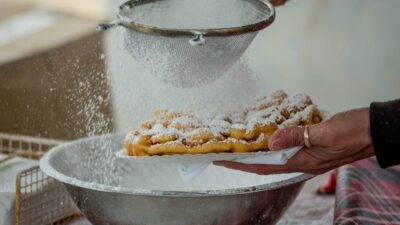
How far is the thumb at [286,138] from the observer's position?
5.39 feet

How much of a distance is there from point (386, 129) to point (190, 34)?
494 mm

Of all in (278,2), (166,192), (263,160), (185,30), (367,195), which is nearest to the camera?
(166,192)

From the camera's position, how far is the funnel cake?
1.68 metres

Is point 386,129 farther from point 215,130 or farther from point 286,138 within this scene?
point 215,130

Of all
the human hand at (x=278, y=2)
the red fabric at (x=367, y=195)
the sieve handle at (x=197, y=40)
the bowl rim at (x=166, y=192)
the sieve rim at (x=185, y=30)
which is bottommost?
the red fabric at (x=367, y=195)

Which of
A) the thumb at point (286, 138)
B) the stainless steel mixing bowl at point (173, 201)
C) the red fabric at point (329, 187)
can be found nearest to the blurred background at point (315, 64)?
the red fabric at point (329, 187)

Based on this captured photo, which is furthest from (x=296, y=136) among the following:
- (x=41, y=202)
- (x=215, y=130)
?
(x=41, y=202)

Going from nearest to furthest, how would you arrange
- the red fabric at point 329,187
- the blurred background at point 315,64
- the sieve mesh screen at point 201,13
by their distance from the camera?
the sieve mesh screen at point 201,13, the red fabric at point 329,187, the blurred background at point 315,64

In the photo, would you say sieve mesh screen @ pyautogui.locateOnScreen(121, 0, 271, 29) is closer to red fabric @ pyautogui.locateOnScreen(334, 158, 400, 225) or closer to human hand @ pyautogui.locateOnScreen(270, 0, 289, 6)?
human hand @ pyautogui.locateOnScreen(270, 0, 289, 6)

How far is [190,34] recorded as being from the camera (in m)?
1.80

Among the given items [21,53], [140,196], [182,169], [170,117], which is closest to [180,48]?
[170,117]

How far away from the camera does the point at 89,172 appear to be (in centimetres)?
198

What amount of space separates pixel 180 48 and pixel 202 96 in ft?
0.72

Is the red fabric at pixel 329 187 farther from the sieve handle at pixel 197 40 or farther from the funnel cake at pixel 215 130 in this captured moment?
the sieve handle at pixel 197 40
